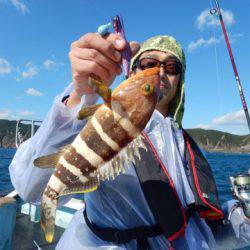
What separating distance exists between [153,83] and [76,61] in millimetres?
644

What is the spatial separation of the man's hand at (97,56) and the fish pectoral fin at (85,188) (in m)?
0.79

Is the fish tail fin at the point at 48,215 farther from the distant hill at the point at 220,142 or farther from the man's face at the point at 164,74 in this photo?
the distant hill at the point at 220,142

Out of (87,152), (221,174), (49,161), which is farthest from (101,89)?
(221,174)

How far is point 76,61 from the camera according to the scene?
2295 millimetres

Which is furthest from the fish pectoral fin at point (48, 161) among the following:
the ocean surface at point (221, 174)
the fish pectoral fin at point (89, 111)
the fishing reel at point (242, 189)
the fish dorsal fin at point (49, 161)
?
the ocean surface at point (221, 174)

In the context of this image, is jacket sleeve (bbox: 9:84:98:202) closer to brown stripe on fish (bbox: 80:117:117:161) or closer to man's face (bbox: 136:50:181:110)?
brown stripe on fish (bbox: 80:117:117:161)

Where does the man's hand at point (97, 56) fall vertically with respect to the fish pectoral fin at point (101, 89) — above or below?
above

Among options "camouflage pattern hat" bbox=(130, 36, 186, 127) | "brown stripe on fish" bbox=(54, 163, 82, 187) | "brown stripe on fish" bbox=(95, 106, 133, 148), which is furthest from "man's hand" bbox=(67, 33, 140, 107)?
"camouflage pattern hat" bbox=(130, 36, 186, 127)

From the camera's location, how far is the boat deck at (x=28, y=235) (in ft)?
19.6

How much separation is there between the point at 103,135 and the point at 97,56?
0.63 m

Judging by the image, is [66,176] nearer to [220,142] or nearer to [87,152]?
[87,152]

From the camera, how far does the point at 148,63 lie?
3.49m

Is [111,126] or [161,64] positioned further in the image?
[161,64]

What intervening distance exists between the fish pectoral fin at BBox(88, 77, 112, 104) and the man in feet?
1.06
